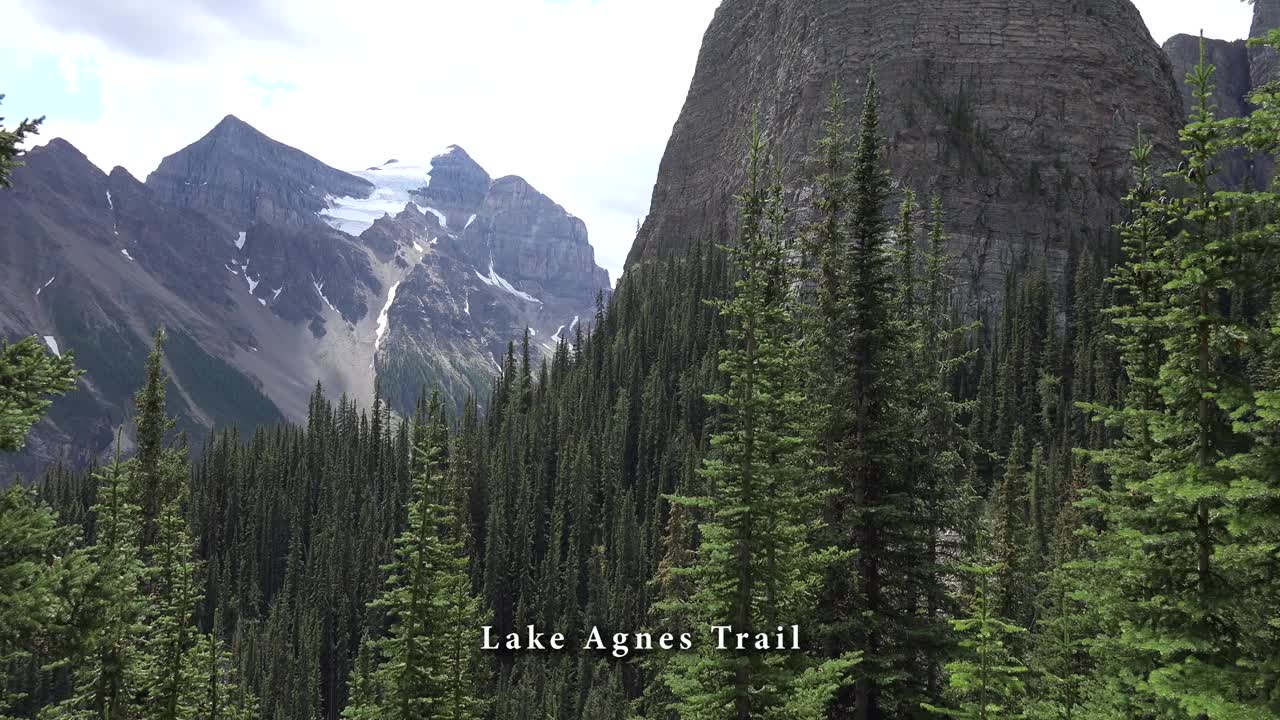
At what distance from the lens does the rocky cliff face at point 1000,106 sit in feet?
413

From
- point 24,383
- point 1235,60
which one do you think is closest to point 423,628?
point 24,383

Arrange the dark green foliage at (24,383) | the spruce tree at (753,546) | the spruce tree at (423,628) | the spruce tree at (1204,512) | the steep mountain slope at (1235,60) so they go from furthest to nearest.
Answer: the steep mountain slope at (1235,60)
the spruce tree at (423,628)
the spruce tree at (753,546)
the dark green foliage at (24,383)
the spruce tree at (1204,512)

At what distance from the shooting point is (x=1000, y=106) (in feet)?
432

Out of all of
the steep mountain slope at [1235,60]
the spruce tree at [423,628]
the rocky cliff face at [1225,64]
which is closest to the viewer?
the spruce tree at [423,628]

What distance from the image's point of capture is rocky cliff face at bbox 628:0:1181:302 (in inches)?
4953

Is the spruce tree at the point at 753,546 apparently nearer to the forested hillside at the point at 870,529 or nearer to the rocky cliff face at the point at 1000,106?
the forested hillside at the point at 870,529

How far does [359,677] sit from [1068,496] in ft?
199

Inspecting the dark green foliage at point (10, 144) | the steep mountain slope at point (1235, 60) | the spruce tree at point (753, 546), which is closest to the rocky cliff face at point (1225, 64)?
the steep mountain slope at point (1235, 60)

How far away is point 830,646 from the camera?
2019 centimetres

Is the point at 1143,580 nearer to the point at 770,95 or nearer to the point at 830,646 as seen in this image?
the point at 830,646

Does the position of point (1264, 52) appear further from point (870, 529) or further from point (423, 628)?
point (423, 628)

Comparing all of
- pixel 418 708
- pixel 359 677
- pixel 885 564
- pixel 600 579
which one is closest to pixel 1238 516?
pixel 885 564

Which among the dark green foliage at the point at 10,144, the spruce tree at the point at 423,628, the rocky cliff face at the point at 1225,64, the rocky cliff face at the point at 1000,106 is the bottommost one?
the spruce tree at the point at 423,628

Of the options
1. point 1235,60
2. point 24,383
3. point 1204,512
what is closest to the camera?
point 24,383
